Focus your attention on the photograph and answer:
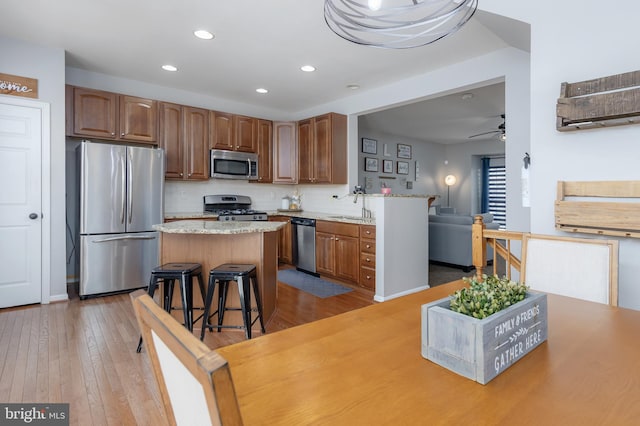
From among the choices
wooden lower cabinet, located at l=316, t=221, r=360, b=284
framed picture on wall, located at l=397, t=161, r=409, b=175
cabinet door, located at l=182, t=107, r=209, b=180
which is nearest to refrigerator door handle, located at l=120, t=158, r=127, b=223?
cabinet door, located at l=182, t=107, r=209, b=180

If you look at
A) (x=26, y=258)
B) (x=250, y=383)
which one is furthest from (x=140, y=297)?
(x=26, y=258)

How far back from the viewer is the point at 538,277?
5.46 ft

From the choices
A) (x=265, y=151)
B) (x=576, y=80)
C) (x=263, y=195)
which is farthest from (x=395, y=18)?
(x=263, y=195)

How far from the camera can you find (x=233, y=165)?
5062mm

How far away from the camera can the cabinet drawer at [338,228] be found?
4.23 meters

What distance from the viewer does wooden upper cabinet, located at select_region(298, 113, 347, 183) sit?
4953 millimetres

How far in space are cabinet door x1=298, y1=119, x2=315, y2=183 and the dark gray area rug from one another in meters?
1.46

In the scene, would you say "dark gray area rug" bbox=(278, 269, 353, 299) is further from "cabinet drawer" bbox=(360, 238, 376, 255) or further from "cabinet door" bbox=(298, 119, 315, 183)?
"cabinet door" bbox=(298, 119, 315, 183)

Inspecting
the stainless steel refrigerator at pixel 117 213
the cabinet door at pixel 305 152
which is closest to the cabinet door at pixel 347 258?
the cabinet door at pixel 305 152

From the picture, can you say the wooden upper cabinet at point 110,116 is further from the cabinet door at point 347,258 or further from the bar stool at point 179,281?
the cabinet door at point 347,258

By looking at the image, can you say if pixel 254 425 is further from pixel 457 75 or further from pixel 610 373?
pixel 457 75

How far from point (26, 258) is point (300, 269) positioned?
3.18 m

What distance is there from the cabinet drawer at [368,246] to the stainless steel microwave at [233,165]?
7.07ft

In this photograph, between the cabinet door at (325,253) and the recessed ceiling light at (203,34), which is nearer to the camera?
the recessed ceiling light at (203,34)
